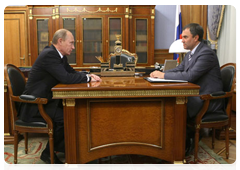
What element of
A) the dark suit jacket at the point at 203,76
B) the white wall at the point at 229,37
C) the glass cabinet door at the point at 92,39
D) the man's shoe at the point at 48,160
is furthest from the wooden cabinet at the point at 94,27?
the man's shoe at the point at 48,160

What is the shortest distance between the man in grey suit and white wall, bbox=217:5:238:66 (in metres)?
2.27

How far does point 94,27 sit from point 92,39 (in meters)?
0.31

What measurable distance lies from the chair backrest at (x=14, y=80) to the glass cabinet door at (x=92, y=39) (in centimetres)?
373

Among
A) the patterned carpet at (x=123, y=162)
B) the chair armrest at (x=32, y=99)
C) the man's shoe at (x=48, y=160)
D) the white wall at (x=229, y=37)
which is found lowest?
the patterned carpet at (x=123, y=162)

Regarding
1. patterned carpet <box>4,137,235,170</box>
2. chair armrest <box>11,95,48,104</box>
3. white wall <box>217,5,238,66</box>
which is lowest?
patterned carpet <box>4,137,235,170</box>

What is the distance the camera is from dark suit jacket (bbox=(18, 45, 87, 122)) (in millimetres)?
2270

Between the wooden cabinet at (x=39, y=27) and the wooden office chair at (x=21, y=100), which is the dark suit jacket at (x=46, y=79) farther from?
the wooden cabinet at (x=39, y=27)

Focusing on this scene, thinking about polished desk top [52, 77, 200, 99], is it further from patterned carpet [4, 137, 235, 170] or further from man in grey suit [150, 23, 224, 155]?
patterned carpet [4, 137, 235, 170]

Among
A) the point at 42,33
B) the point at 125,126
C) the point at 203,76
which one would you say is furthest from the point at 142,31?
the point at 125,126

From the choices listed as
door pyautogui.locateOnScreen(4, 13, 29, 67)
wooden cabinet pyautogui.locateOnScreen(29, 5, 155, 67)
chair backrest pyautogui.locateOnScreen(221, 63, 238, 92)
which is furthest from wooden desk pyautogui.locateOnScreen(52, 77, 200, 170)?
door pyautogui.locateOnScreen(4, 13, 29, 67)

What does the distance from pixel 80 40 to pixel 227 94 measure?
4.50m

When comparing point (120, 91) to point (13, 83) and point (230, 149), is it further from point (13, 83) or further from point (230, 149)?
point (230, 149)

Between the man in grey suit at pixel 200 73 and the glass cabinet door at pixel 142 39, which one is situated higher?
the glass cabinet door at pixel 142 39

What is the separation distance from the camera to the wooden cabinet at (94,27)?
608cm
